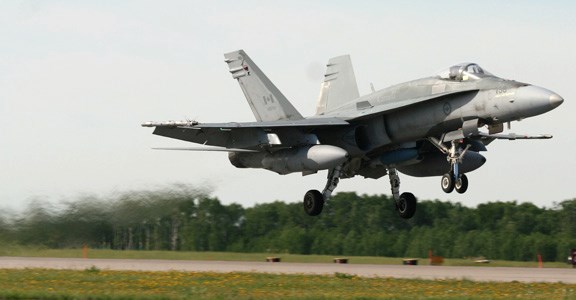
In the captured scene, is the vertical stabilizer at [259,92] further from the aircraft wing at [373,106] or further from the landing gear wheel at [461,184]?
the landing gear wheel at [461,184]

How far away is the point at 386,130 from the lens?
26844 millimetres

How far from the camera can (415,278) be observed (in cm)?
2108

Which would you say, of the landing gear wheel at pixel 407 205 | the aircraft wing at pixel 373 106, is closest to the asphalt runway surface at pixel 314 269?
the landing gear wheel at pixel 407 205

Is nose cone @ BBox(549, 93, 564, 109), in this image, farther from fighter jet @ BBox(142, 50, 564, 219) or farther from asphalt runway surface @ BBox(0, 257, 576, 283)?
asphalt runway surface @ BBox(0, 257, 576, 283)

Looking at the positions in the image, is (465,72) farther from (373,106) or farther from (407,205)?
(407,205)

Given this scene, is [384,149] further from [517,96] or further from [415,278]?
[415,278]

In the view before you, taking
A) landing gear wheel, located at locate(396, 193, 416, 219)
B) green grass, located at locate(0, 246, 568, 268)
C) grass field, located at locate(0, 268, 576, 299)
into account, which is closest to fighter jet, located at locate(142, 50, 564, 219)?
landing gear wheel, located at locate(396, 193, 416, 219)

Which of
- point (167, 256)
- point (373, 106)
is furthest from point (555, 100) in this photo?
point (167, 256)

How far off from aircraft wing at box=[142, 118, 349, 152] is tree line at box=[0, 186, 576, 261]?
1.86m

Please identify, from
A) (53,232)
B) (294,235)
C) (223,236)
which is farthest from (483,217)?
(53,232)

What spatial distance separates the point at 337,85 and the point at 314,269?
8.45 m

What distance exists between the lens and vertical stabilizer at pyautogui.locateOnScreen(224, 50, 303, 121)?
30.1 m

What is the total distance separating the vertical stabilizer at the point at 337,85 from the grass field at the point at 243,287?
10240 mm

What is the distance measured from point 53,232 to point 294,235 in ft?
61.9
